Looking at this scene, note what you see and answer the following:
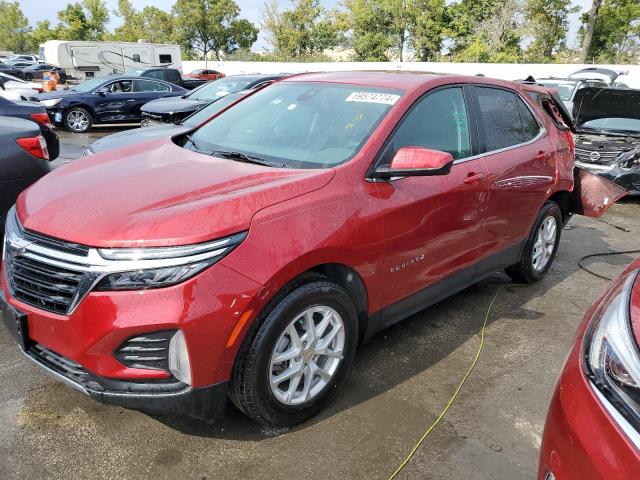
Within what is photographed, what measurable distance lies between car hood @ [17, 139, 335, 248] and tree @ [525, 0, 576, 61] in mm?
38125

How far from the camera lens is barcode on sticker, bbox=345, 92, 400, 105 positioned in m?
3.10

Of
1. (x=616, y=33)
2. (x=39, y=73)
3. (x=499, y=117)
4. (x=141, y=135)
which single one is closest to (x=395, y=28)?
(x=616, y=33)

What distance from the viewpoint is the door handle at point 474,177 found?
3382 mm

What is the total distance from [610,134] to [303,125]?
24.2 feet

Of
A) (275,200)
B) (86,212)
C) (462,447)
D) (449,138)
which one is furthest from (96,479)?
(449,138)

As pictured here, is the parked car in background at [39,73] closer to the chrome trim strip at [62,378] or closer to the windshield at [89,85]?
the windshield at [89,85]

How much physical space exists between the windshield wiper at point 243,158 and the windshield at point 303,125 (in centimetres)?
3

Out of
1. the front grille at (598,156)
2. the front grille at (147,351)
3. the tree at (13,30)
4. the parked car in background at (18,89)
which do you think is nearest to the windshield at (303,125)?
the front grille at (147,351)

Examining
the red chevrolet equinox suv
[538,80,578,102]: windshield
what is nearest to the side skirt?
the red chevrolet equinox suv

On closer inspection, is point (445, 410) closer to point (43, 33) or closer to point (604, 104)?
point (604, 104)

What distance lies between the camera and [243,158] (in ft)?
9.73

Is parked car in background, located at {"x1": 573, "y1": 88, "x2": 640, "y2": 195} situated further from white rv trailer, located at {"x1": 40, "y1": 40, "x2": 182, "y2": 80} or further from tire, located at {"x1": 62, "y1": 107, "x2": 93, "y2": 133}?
white rv trailer, located at {"x1": 40, "y1": 40, "x2": 182, "y2": 80}

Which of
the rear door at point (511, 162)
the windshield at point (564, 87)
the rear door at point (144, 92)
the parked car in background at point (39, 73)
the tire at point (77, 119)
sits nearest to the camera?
the rear door at point (511, 162)

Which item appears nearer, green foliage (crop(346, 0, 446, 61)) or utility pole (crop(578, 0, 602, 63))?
utility pole (crop(578, 0, 602, 63))
